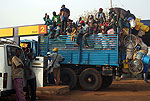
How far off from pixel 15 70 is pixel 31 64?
151 centimetres

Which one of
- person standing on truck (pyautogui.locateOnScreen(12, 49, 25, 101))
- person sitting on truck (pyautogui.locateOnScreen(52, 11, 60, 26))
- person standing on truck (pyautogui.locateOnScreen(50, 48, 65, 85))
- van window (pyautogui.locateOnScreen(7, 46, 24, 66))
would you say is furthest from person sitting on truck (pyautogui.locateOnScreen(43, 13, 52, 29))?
person standing on truck (pyautogui.locateOnScreen(12, 49, 25, 101))

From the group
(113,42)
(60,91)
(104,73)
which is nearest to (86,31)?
(113,42)

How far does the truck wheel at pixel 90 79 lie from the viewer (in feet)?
32.1

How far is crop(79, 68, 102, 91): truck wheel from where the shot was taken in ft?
32.1

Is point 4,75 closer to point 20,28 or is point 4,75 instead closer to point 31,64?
point 31,64

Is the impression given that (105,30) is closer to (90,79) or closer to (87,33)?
(87,33)

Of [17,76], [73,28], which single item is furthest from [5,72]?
[73,28]

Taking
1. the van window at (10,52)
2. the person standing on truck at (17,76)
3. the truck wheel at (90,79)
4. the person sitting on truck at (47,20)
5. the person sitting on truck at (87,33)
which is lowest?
the truck wheel at (90,79)

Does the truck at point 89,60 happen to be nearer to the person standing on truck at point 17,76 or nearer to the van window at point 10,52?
the van window at point 10,52

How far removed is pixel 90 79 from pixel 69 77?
3.47 feet

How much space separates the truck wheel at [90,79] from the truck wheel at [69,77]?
13.3 inches

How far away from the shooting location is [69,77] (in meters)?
10.4

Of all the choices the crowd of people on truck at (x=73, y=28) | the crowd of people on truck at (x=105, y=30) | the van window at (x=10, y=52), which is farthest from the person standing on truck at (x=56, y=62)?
the van window at (x=10, y=52)

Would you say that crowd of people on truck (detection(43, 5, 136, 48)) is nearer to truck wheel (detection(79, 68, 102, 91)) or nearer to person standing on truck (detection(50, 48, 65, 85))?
person standing on truck (detection(50, 48, 65, 85))
